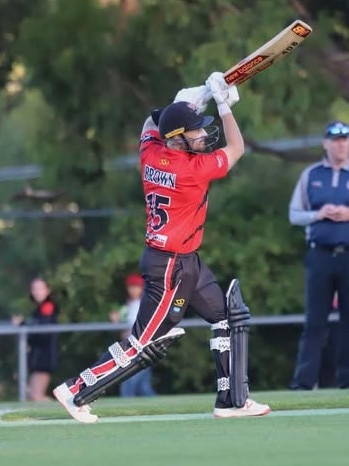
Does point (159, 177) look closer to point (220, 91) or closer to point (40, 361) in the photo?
point (220, 91)

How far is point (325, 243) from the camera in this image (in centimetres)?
1202

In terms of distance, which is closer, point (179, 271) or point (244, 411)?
point (179, 271)

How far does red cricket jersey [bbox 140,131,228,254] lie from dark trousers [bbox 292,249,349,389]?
3.03 metres

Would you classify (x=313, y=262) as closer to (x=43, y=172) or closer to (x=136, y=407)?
(x=136, y=407)

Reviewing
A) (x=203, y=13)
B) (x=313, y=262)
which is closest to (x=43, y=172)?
(x=203, y=13)

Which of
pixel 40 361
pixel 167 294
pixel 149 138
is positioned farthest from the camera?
pixel 40 361

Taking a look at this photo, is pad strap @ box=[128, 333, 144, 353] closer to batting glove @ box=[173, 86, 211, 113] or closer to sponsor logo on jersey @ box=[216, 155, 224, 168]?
sponsor logo on jersey @ box=[216, 155, 224, 168]

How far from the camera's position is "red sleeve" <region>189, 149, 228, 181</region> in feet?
29.3

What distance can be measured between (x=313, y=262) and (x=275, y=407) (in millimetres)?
2284

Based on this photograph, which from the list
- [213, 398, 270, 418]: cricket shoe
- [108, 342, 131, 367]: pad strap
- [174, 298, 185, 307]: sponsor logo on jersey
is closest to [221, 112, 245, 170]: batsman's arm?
[174, 298, 185, 307]: sponsor logo on jersey

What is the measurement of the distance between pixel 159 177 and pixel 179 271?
555 mm

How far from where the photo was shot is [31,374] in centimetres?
1667

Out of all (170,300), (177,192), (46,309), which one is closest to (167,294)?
(170,300)

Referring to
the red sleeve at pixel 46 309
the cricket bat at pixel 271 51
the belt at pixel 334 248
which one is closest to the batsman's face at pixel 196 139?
the cricket bat at pixel 271 51
